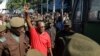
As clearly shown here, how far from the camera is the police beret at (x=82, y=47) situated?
240 centimetres

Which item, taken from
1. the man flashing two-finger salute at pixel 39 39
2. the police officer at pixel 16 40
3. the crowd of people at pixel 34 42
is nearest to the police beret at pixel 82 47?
the crowd of people at pixel 34 42

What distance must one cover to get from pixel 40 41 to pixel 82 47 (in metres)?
5.87

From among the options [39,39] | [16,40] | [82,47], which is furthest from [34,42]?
[82,47]

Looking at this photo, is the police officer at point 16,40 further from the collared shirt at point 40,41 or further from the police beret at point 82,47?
the police beret at point 82,47

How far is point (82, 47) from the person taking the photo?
245 cm

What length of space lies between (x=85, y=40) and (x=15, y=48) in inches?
134

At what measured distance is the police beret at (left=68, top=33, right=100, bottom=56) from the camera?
2398mm

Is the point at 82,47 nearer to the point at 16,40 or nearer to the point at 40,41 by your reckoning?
the point at 16,40

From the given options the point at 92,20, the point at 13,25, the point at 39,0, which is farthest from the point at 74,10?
the point at 39,0

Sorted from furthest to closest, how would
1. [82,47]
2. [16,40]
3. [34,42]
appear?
[34,42]
[16,40]
[82,47]

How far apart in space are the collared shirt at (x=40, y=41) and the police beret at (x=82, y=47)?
5.55 metres

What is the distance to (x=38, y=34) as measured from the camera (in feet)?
27.4

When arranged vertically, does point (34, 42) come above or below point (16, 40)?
below

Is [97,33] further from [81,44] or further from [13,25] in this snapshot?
[81,44]
